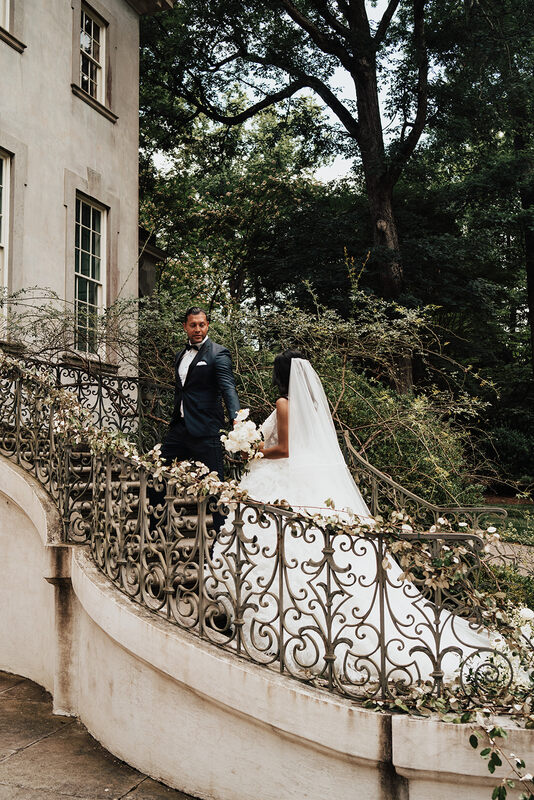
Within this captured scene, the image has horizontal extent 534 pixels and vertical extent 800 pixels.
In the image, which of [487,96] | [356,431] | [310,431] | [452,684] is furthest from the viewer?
[487,96]

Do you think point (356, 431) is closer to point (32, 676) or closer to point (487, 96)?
point (32, 676)

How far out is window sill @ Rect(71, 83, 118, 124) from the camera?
1118 centimetres

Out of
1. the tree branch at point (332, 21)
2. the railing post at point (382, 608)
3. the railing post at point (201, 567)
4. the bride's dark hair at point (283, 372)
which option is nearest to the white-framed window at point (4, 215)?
the bride's dark hair at point (283, 372)

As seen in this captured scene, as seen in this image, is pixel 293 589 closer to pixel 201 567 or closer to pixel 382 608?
pixel 201 567

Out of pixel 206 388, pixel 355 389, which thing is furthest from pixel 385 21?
pixel 206 388

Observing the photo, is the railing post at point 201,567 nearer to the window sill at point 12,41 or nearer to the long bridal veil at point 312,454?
the long bridal veil at point 312,454

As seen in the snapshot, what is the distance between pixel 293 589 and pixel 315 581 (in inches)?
5.6

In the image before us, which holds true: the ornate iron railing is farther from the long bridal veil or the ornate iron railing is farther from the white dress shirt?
the white dress shirt

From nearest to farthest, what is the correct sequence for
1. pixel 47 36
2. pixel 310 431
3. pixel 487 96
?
pixel 310 431
pixel 47 36
pixel 487 96

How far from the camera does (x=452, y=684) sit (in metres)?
3.58

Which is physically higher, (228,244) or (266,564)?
(228,244)

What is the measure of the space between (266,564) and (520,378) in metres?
18.8

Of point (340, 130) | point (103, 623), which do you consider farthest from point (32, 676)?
point (340, 130)

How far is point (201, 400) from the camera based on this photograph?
5742 mm
